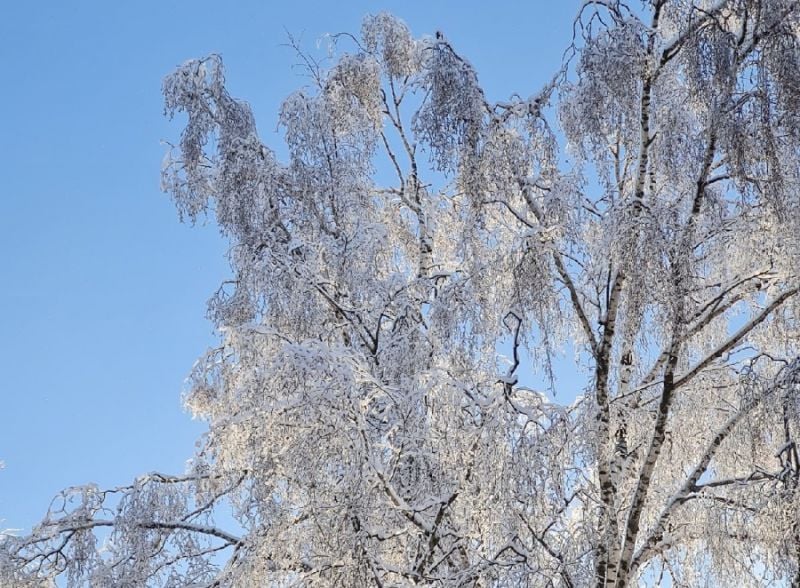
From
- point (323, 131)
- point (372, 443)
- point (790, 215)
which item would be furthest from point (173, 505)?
point (790, 215)

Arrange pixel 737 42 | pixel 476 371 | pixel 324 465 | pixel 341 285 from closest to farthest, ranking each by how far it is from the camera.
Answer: pixel 324 465 < pixel 737 42 < pixel 476 371 < pixel 341 285

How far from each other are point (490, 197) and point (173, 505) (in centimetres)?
269

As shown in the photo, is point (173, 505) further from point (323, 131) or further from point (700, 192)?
point (700, 192)

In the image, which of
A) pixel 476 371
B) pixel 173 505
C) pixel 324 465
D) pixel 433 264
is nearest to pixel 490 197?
pixel 476 371

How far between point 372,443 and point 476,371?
110 centimetres

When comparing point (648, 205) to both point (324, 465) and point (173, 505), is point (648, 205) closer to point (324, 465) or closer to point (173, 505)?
point (324, 465)

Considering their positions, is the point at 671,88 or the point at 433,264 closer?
the point at 671,88

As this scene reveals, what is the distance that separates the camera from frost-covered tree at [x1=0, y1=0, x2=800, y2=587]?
4.69 metres

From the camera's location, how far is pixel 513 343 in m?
5.40

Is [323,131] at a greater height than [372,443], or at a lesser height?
greater

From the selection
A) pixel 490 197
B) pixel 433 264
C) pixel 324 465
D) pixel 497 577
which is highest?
pixel 433 264

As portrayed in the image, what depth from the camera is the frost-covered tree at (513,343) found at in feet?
15.4

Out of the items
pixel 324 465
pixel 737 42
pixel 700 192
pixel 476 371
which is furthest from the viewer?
pixel 476 371

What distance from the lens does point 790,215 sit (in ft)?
16.8
